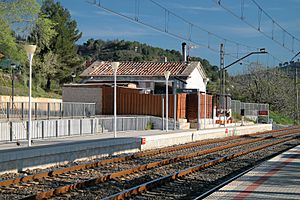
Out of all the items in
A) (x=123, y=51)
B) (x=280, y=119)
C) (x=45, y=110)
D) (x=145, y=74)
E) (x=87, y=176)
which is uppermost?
(x=123, y=51)

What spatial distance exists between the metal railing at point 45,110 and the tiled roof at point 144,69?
1955cm

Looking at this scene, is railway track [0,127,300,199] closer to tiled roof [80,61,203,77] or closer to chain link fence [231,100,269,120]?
tiled roof [80,61,203,77]

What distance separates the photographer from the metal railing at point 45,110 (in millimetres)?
26359

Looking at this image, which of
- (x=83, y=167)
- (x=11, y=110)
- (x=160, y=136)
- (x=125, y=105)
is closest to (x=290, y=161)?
(x=83, y=167)

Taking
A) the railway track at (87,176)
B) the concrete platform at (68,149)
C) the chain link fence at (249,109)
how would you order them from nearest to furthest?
1. the railway track at (87,176)
2. the concrete platform at (68,149)
3. the chain link fence at (249,109)

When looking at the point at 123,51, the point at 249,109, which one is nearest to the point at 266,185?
the point at 249,109

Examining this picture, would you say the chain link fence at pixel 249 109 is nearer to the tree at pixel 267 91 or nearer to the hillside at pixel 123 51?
the tree at pixel 267 91

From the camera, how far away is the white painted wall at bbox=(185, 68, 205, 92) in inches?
2089

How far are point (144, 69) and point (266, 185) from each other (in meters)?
42.1

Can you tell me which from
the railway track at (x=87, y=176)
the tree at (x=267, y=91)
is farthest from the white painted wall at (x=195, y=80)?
the tree at (x=267, y=91)

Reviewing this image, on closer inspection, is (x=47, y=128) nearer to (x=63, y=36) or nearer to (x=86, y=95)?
(x=86, y=95)

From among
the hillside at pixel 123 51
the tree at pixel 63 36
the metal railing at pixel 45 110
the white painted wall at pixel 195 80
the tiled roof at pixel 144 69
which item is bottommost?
the metal railing at pixel 45 110

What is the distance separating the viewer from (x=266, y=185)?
12.8 m

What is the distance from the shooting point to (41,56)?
63406mm
